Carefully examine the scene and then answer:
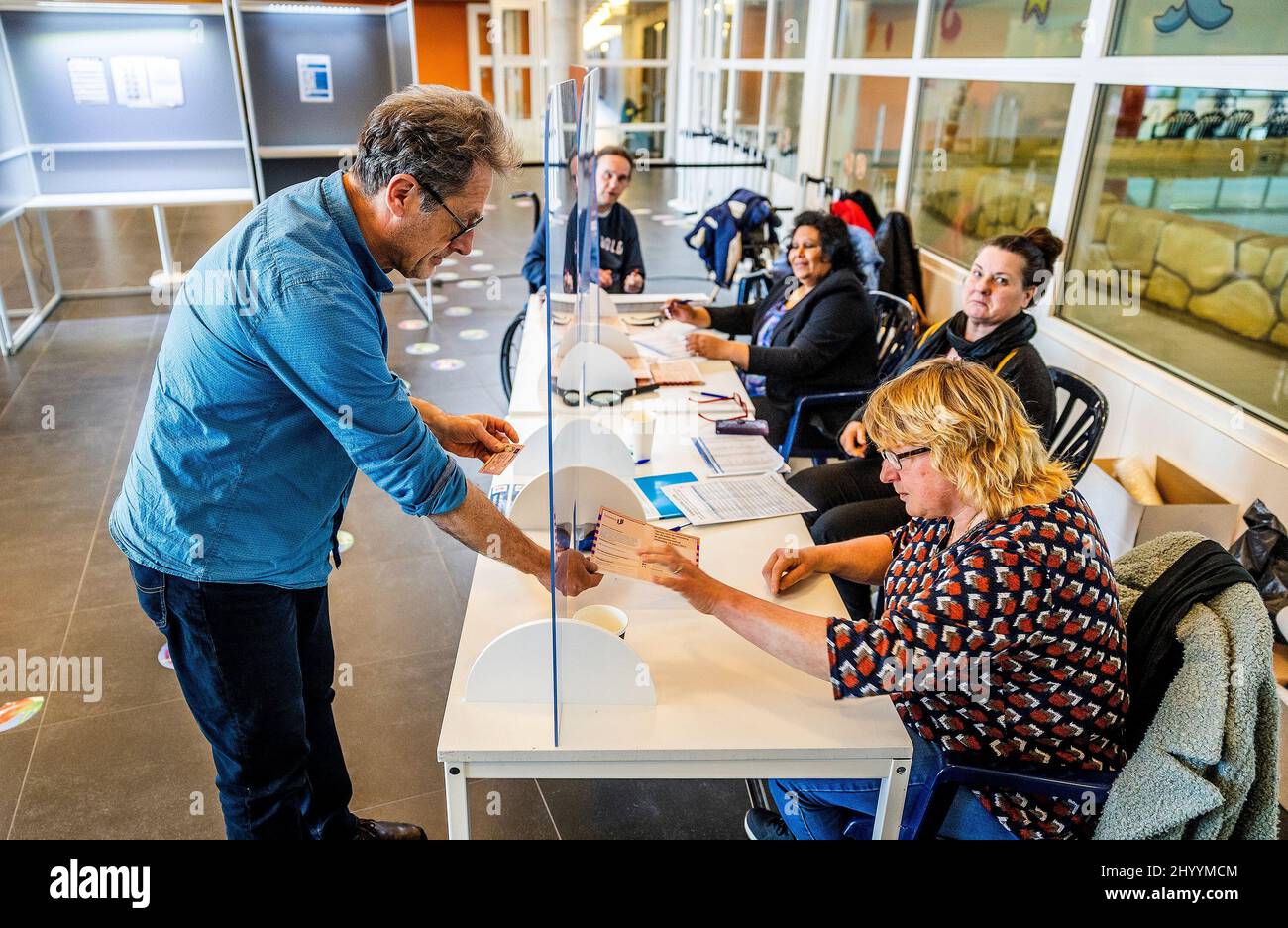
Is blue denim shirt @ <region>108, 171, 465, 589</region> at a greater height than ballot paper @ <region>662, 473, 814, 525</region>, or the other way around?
blue denim shirt @ <region>108, 171, 465, 589</region>

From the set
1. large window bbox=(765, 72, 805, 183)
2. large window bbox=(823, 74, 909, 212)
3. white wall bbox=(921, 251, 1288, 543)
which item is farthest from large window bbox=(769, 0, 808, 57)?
white wall bbox=(921, 251, 1288, 543)

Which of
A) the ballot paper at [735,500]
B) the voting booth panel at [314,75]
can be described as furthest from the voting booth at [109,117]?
the ballot paper at [735,500]

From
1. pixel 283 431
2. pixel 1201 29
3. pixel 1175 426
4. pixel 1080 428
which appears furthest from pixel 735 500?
pixel 1201 29

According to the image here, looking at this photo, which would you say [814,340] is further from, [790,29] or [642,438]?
[790,29]

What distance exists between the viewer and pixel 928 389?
1527 millimetres

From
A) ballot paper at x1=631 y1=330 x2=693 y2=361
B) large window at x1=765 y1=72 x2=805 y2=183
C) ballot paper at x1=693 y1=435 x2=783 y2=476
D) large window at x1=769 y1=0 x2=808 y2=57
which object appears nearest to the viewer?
ballot paper at x1=693 y1=435 x2=783 y2=476

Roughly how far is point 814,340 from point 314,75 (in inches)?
176

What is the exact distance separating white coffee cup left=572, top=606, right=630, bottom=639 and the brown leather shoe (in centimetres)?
79

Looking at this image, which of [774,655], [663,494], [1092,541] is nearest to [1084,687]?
[1092,541]

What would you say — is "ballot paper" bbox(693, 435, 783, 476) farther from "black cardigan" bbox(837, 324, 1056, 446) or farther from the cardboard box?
the cardboard box

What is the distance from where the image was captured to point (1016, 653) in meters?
1.36

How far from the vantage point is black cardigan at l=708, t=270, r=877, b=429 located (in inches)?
120

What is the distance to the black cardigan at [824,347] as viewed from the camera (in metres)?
3.04
